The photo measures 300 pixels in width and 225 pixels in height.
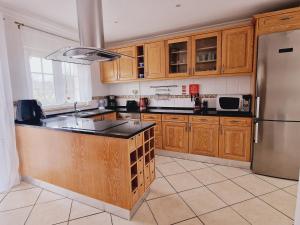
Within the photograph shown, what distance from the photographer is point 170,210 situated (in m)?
1.94

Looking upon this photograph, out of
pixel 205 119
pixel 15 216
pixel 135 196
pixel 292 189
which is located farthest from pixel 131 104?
pixel 292 189

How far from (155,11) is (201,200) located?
8.85ft

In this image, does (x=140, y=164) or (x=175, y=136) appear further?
(x=175, y=136)

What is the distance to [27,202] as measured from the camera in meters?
2.13

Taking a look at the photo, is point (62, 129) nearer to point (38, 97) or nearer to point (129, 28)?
point (38, 97)

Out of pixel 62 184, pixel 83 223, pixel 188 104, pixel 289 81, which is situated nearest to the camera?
pixel 83 223

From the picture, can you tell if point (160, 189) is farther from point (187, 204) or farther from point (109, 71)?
point (109, 71)

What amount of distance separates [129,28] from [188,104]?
75.2 inches

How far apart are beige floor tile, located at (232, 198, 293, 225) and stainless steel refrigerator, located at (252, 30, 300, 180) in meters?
0.83

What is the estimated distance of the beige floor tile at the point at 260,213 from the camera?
68.2 inches

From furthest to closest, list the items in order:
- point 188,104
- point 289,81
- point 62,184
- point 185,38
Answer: point 188,104
point 185,38
point 289,81
point 62,184

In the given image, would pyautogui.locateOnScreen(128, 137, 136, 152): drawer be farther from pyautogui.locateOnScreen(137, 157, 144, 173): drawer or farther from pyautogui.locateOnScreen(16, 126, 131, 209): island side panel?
pyautogui.locateOnScreen(137, 157, 144, 173): drawer

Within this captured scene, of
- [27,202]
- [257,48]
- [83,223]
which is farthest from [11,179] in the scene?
[257,48]

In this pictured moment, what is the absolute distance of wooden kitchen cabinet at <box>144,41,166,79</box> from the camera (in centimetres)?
354
